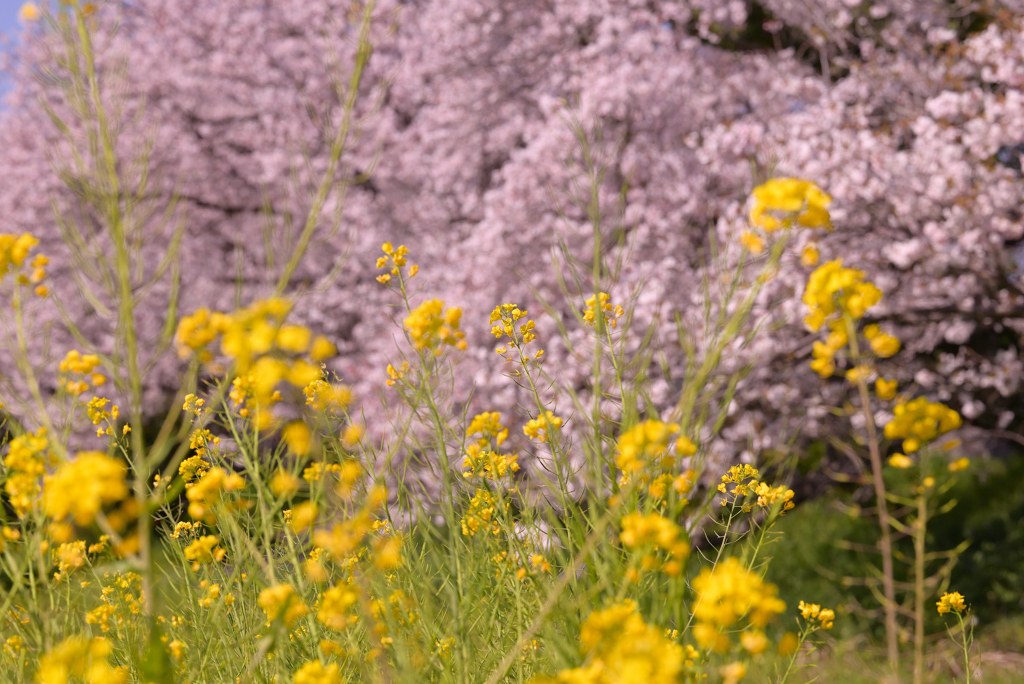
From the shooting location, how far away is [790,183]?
1105 millimetres

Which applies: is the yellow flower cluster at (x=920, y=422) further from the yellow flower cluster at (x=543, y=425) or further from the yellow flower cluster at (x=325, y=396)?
the yellow flower cluster at (x=325, y=396)

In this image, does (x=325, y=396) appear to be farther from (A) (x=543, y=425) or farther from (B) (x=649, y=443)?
(B) (x=649, y=443)

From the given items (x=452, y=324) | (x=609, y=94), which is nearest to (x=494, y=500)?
(x=452, y=324)

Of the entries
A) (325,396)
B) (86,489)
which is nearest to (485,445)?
(325,396)

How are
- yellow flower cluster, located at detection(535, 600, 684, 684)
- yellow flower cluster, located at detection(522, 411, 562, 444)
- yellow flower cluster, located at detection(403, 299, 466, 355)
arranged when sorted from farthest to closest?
1. yellow flower cluster, located at detection(522, 411, 562, 444)
2. yellow flower cluster, located at detection(403, 299, 466, 355)
3. yellow flower cluster, located at detection(535, 600, 684, 684)

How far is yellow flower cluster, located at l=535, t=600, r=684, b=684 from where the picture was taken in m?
0.84

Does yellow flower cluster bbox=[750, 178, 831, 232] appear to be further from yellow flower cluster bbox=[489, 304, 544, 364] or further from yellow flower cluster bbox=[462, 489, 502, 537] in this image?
yellow flower cluster bbox=[462, 489, 502, 537]

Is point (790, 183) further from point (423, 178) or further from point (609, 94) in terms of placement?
point (423, 178)

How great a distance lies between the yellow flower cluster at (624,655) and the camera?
2.74 ft

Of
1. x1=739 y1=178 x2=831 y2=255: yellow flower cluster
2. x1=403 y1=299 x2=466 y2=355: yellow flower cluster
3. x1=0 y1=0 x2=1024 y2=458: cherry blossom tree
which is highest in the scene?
x1=739 y1=178 x2=831 y2=255: yellow flower cluster

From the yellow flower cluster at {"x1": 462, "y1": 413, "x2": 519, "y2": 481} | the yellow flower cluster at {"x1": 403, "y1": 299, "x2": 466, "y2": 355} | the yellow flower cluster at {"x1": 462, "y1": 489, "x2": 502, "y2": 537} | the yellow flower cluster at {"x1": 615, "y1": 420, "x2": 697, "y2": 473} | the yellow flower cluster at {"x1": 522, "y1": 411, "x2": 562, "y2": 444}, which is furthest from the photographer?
the yellow flower cluster at {"x1": 462, "y1": 489, "x2": 502, "y2": 537}

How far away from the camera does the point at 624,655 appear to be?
0.87 meters

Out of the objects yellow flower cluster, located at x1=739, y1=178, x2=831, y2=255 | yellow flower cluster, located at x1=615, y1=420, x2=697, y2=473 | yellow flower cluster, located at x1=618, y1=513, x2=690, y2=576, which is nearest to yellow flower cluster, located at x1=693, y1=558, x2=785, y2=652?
yellow flower cluster, located at x1=618, y1=513, x2=690, y2=576

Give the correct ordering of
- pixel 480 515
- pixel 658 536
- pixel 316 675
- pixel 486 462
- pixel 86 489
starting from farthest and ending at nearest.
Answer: pixel 480 515, pixel 486 462, pixel 316 675, pixel 658 536, pixel 86 489
